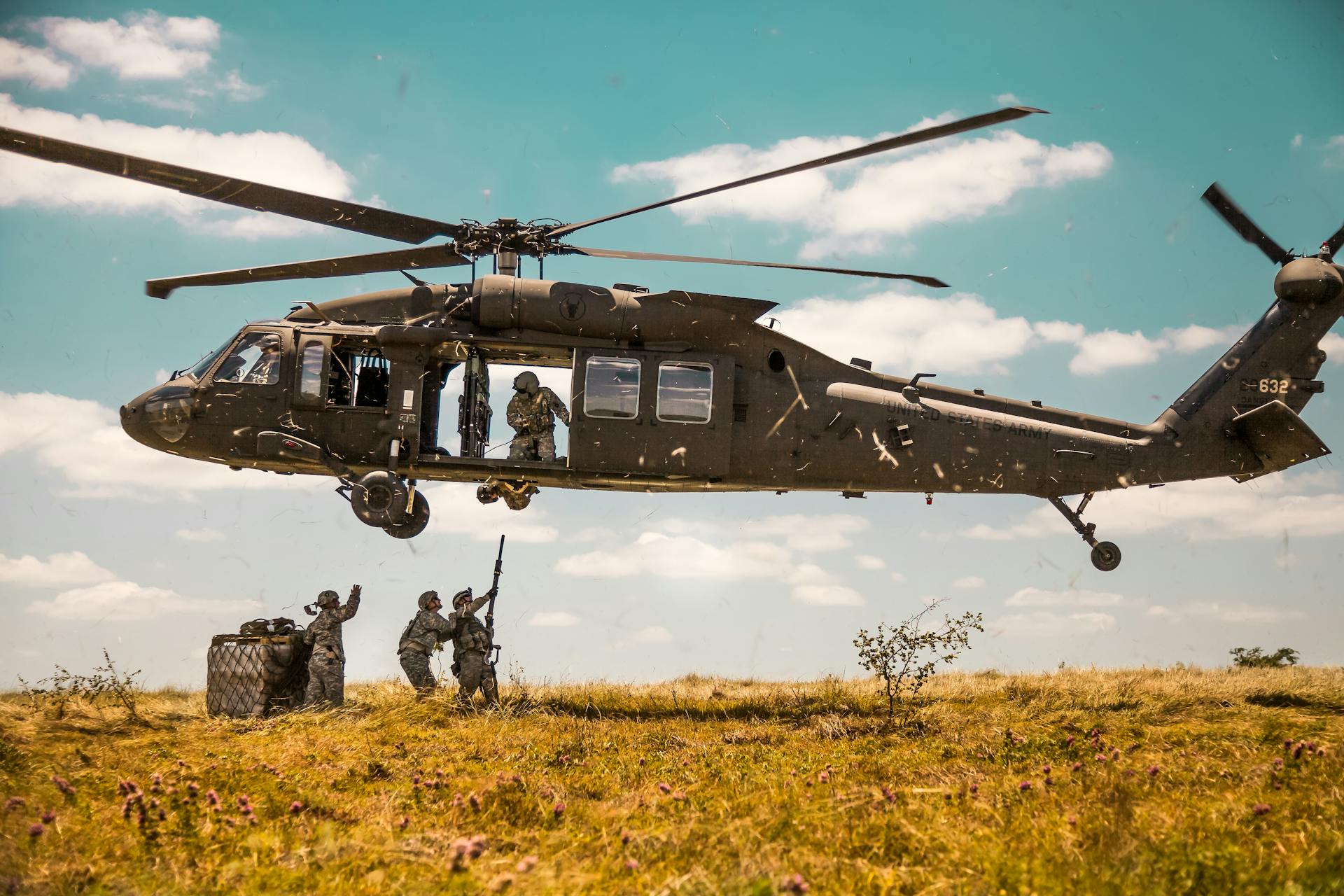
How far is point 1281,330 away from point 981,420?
4835mm

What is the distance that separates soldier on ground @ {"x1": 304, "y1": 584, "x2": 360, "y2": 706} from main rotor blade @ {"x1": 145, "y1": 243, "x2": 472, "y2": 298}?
4.07 metres

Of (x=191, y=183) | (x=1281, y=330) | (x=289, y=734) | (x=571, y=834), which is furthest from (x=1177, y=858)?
(x=1281, y=330)

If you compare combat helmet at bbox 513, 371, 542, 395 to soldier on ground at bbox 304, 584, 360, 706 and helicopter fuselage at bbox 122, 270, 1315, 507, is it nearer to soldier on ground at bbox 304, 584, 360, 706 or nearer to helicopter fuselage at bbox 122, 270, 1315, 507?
helicopter fuselage at bbox 122, 270, 1315, 507

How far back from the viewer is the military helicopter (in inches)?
489

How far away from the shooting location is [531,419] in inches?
498

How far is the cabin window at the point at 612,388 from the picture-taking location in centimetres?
1240

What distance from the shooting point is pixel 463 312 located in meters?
12.6

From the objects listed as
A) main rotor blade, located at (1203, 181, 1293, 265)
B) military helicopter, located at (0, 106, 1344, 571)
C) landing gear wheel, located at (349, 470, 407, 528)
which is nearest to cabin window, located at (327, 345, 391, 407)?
military helicopter, located at (0, 106, 1344, 571)

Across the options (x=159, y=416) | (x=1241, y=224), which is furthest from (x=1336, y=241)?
(x=159, y=416)

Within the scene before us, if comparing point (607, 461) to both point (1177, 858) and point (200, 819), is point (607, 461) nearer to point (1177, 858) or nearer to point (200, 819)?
point (200, 819)

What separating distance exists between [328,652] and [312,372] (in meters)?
3.53

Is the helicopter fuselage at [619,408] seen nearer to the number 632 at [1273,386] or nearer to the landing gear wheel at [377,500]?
the landing gear wheel at [377,500]

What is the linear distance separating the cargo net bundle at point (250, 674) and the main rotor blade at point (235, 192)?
16.3 ft

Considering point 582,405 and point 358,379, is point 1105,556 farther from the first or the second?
point 358,379
